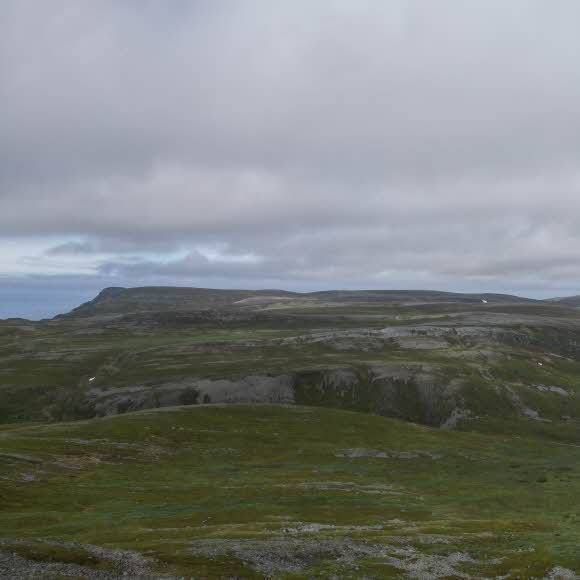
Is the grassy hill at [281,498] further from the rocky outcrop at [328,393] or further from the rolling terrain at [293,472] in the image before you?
the rocky outcrop at [328,393]

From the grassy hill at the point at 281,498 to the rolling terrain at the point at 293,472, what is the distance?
0.30m

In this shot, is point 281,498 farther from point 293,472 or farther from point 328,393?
point 328,393

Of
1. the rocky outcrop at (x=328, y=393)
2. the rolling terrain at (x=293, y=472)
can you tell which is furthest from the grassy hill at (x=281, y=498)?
the rocky outcrop at (x=328, y=393)

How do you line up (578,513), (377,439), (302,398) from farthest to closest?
(302,398) < (377,439) < (578,513)

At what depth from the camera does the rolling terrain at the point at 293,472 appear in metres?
40.5

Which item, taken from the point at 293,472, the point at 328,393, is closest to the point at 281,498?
the point at 293,472

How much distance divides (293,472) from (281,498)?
759 inches

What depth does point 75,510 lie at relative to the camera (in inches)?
2336

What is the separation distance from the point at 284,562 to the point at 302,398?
127155 mm

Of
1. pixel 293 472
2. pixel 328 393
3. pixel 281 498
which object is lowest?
pixel 328 393

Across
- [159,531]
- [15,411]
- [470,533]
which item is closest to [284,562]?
[159,531]

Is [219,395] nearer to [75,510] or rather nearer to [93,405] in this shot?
[93,405]

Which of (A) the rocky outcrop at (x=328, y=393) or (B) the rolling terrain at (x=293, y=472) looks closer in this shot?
(B) the rolling terrain at (x=293, y=472)

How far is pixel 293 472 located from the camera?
86438 mm
